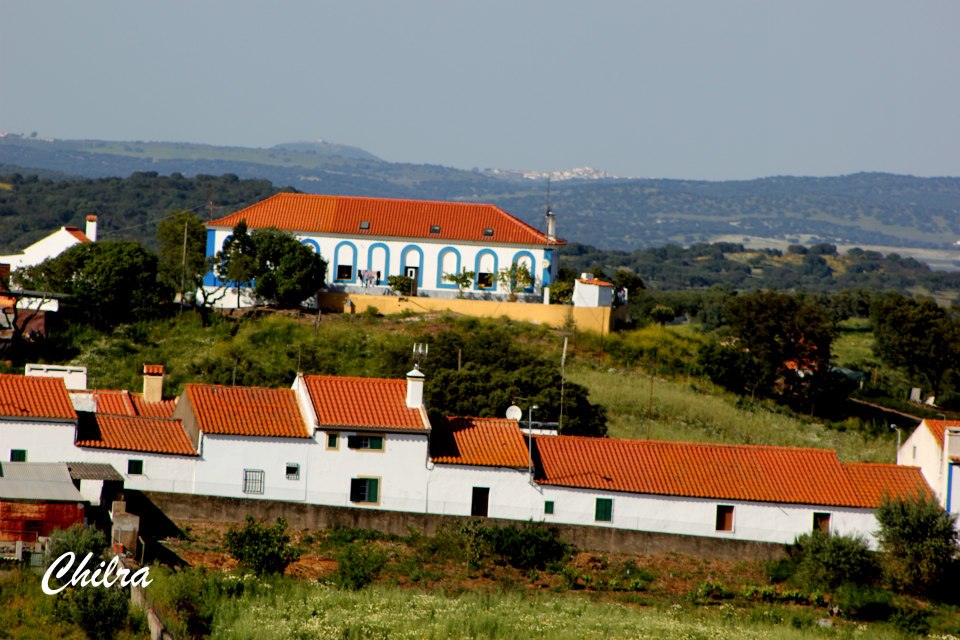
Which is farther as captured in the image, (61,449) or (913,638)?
(61,449)

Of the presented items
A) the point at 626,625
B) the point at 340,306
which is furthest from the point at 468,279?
the point at 626,625

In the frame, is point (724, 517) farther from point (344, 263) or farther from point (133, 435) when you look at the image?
point (344, 263)

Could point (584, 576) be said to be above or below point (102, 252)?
below

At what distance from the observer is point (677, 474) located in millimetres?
42969

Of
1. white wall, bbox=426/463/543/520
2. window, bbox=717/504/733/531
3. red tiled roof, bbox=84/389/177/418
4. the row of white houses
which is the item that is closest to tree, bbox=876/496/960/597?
the row of white houses

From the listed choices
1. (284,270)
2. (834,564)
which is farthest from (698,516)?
(284,270)

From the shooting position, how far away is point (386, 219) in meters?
74.8

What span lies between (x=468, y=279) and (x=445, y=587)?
34.1 m

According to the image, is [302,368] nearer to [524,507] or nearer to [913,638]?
[524,507]

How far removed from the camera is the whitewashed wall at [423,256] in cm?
7219

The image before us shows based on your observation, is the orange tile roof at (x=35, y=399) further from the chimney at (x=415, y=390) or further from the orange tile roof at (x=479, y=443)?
the orange tile roof at (x=479, y=443)

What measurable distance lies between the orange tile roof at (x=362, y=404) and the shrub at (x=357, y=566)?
3.79 metres

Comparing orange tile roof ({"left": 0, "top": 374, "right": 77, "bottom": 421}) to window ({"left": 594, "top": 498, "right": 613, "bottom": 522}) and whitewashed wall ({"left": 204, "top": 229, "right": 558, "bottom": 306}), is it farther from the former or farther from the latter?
whitewashed wall ({"left": 204, "top": 229, "right": 558, "bottom": 306})

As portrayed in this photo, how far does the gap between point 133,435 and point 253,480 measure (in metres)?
3.43
